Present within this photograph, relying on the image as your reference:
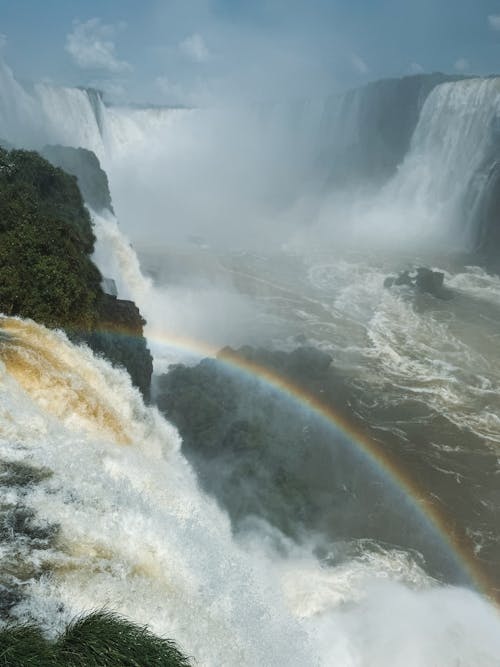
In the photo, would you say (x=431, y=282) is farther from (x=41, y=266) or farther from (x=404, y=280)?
(x=41, y=266)

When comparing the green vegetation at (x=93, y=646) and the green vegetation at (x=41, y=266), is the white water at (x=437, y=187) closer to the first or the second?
the green vegetation at (x=41, y=266)

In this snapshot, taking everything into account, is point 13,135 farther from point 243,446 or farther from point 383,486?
point 383,486

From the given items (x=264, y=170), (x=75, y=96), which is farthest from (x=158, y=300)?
(x=264, y=170)

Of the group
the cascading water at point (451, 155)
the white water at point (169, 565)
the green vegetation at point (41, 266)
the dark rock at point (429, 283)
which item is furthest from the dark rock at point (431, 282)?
the green vegetation at point (41, 266)

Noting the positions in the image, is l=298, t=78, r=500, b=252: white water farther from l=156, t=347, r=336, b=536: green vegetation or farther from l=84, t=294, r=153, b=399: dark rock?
l=84, t=294, r=153, b=399: dark rock

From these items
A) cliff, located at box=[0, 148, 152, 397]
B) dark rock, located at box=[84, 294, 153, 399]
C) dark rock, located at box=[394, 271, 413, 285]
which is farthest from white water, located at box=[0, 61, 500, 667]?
dark rock, located at box=[394, 271, 413, 285]

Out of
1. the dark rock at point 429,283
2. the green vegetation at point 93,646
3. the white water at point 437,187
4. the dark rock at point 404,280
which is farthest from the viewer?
the white water at point 437,187
